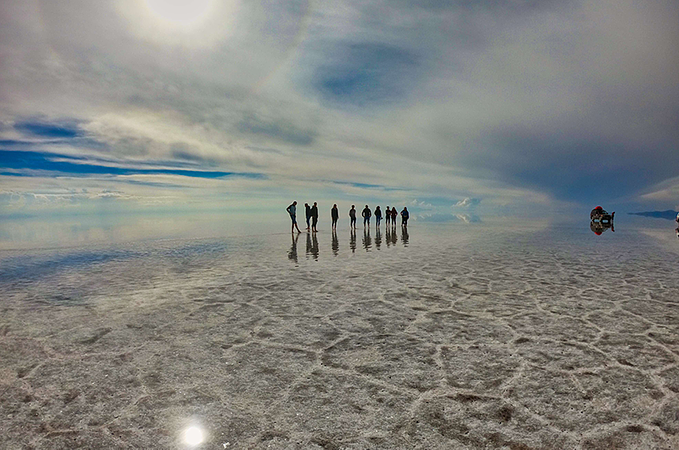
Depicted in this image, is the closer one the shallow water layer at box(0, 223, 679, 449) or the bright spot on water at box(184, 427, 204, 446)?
the bright spot on water at box(184, 427, 204, 446)

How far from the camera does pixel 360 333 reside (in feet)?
21.5

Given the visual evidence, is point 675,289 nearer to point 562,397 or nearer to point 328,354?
point 562,397

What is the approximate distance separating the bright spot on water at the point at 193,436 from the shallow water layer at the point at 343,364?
0.08 feet

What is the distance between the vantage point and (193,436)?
371 cm

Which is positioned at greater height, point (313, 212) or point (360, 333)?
point (313, 212)

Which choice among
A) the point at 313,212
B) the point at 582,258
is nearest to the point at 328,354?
the point at 582,258

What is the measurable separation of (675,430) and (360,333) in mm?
4318

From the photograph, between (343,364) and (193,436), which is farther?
(343,364)

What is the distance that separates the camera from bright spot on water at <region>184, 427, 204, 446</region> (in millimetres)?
3615

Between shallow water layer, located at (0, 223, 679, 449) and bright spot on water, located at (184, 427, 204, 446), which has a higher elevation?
shallow water layer, located at (0, 223, 679, 449)

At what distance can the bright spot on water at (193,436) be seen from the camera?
11.9 feet

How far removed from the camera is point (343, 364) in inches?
209

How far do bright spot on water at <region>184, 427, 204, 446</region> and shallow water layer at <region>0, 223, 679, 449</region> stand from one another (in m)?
0.02

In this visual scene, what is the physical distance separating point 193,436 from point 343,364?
2.31 m
